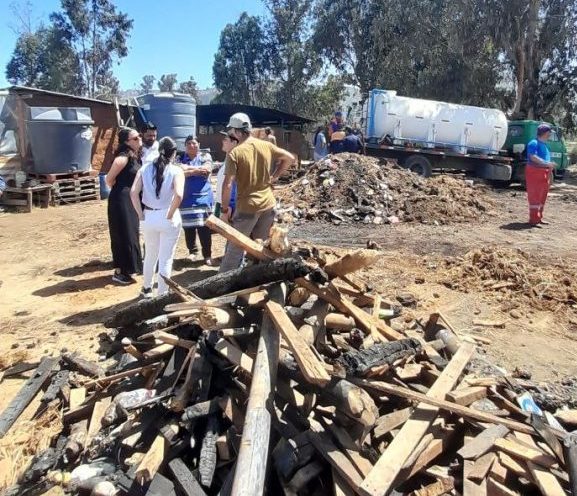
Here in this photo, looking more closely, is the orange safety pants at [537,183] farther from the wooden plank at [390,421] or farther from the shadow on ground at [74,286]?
the wooden plank at [390,421]

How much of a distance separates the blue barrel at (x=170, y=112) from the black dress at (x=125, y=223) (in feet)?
32.3

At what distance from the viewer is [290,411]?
275cm

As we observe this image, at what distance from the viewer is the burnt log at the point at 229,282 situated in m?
3.27

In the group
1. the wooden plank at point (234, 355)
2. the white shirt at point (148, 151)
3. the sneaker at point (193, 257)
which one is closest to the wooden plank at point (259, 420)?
the wooden plank at point (234, 355)

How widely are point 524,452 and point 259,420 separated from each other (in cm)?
136

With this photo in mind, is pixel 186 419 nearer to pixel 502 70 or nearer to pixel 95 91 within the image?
pixel 502 70

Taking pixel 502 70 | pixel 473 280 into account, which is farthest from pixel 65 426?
pixel 502 70

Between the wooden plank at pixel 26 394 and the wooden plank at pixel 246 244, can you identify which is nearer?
the wooden plank at pixel 26 394

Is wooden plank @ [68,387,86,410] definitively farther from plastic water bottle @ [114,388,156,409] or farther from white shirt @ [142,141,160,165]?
white shirt @ [142,141,160,165]

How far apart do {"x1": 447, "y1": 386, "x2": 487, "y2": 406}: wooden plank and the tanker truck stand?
14.6 meters

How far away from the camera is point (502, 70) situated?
25.0 metres

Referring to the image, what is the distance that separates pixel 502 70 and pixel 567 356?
24.4 meters

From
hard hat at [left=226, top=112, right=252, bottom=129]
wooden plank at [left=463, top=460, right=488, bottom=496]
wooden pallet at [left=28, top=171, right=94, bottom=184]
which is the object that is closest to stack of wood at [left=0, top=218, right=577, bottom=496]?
wooden plank at [left=463, top=460, right=488, bottom=496]

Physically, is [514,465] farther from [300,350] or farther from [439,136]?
[439,136]
